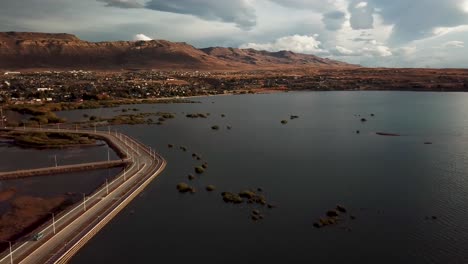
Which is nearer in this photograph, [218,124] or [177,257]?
[177,257]

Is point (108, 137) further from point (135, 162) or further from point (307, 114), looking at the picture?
point (307, 114)

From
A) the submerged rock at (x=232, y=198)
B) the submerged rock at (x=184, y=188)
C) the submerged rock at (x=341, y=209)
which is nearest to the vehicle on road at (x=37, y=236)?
the submerged rock at (x=184, y=188)

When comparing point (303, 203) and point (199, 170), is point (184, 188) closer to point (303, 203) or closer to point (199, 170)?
point (199, 170)

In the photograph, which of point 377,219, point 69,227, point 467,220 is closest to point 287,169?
point 377,219

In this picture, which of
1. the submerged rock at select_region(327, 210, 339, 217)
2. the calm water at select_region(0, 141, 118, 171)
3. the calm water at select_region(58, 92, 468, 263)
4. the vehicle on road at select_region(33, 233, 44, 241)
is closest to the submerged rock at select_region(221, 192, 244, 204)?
the calm water at select_region(58, 92, 468, 263)

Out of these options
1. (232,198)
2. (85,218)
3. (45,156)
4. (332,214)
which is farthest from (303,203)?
(45,156)

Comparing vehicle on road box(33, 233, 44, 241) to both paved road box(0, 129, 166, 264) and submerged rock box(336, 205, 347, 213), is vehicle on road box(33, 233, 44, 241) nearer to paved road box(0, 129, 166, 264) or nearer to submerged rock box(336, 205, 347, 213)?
paved road box(0, 129, 166, 264)
